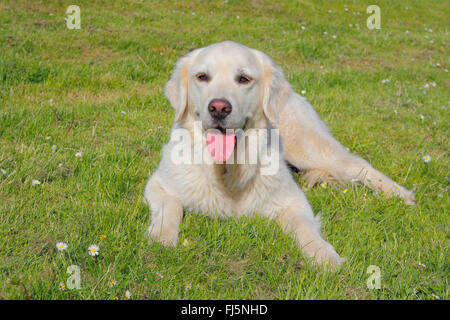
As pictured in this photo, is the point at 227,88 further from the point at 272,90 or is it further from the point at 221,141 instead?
the point at 272,90

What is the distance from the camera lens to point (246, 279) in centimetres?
202

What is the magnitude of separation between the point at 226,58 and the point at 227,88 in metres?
0.25

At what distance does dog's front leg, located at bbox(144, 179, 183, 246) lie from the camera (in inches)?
92.0

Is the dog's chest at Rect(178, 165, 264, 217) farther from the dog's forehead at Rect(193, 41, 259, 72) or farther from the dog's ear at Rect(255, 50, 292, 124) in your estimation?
the dog's forehead at Rect(193, 41, 259, 72)

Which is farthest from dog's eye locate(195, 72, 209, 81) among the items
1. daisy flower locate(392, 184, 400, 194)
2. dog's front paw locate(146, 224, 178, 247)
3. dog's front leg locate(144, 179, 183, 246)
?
daisy flower locate(392, 184, 400, 194)

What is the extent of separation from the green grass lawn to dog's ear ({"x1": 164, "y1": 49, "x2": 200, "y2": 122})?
67cm

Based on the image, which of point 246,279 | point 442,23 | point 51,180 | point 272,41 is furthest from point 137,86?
point 442,23

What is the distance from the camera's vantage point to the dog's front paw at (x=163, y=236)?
2.27m

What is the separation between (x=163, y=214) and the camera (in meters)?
2.55

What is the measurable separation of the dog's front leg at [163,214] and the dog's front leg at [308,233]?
0.74m

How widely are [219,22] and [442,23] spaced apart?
9446mm

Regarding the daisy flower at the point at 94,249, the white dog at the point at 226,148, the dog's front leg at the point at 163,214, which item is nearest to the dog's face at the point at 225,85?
the white dog at the point at 226,148

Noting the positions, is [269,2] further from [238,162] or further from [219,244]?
[219,244]

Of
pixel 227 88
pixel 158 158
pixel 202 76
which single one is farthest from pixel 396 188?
pixel 158 158
